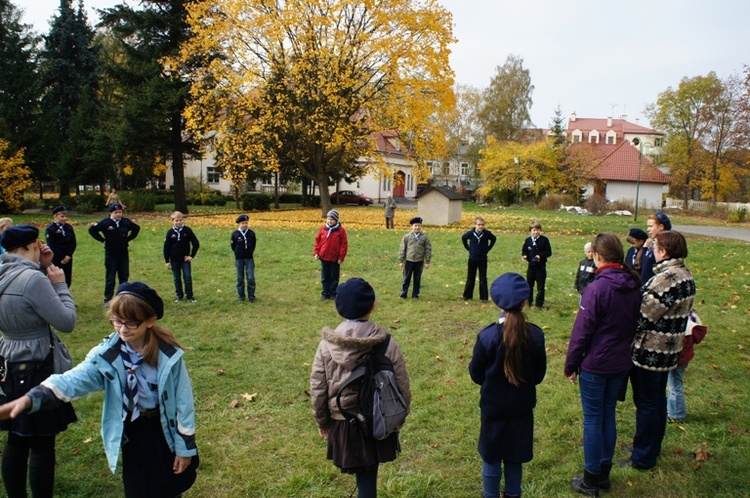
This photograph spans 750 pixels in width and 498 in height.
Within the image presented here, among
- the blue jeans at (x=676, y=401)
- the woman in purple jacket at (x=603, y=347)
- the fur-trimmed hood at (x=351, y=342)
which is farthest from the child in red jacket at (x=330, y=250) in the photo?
the fur-trimmed hood at (x=351, y=342)

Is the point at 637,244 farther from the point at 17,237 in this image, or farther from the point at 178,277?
the point at 178,277

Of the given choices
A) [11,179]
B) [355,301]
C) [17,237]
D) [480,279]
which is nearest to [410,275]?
[480,279]

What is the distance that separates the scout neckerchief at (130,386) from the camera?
9.41 feet

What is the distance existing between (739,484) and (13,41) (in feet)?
133

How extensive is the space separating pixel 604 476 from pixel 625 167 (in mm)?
57198

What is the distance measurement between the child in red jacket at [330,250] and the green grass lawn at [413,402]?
57 centimetres

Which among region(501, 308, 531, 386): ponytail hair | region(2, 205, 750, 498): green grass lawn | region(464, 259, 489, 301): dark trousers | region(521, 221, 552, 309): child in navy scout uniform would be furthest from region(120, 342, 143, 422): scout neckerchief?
region(464, 259, 489, 301): dark trousers

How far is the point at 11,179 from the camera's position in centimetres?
2738

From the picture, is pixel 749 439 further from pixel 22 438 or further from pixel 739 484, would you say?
pixel 22 438

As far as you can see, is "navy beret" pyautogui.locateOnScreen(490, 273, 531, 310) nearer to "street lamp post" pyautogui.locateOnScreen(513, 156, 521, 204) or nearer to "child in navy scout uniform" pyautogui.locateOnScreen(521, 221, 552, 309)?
"child in navy scout uniform" pyautogui.locateOnScreen(521, 221, 552, 309)

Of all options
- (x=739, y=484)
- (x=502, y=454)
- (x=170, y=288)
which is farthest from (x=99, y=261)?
(x=739, y=484)

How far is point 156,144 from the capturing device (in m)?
30.9

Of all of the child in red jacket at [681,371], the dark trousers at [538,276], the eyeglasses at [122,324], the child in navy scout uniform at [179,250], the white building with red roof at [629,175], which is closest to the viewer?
the eyeglasses at [122,324]

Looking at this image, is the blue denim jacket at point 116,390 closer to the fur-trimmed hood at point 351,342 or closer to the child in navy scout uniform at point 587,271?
the fur-trimmed hood at point 351,342
